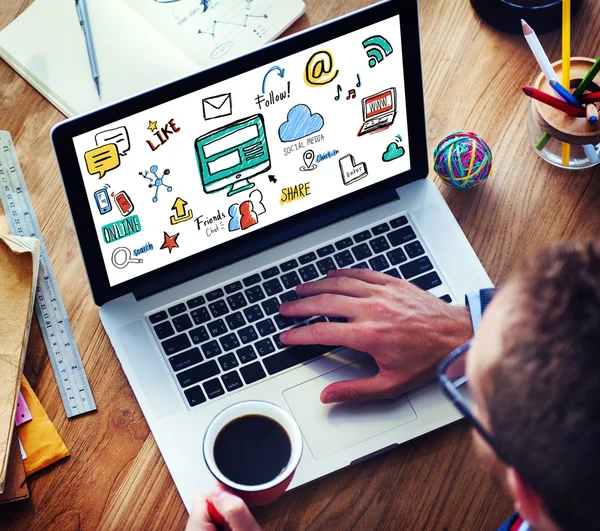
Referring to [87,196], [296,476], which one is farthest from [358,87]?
[296,476]

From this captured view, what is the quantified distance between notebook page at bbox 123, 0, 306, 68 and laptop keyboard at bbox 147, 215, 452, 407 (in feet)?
1.10

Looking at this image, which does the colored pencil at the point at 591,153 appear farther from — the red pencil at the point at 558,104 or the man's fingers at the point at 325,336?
the man's fingers at the point at 325,336

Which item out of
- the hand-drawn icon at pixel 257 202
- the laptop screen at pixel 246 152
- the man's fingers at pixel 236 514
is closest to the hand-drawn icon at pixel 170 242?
the laptop screen at pixel 246 152

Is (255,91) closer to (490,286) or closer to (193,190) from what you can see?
(193,190)

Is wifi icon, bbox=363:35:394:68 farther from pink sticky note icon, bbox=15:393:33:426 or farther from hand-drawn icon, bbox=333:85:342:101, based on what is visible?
pink sticky note icon, bbox=15:393:33:426

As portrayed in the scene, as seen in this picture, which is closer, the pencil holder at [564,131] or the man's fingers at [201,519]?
the man's fingers at [201,519]

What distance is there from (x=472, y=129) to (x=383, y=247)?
239 millimetres

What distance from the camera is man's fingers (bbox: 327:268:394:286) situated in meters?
0.99

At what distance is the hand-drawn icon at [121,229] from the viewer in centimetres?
91

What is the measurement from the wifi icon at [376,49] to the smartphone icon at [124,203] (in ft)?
1.10

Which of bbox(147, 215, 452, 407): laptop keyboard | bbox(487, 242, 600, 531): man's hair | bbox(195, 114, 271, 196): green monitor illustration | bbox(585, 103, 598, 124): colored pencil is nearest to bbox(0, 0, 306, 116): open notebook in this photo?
bbox(195, 114, 271, 196): green monitor illustration

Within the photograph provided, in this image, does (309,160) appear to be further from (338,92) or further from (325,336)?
(325,336)

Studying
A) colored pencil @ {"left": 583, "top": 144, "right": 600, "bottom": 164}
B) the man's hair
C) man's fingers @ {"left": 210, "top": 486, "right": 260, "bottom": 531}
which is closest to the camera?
the man's hair

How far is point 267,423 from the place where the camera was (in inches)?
33.1
